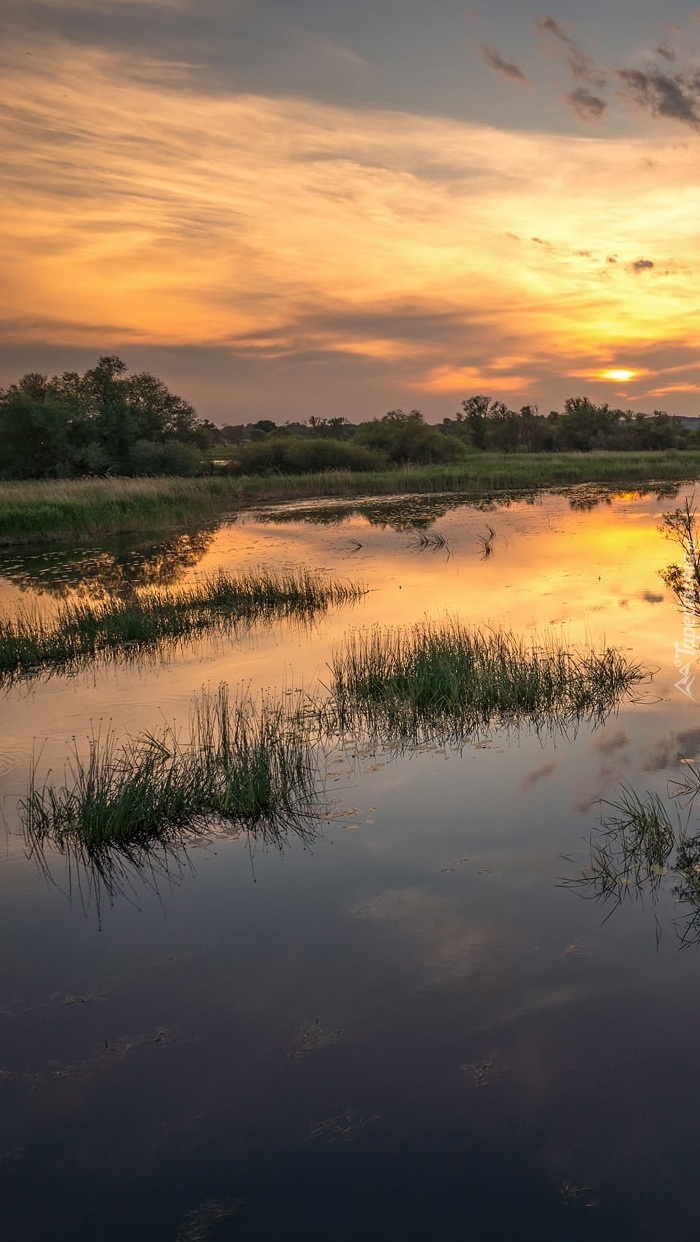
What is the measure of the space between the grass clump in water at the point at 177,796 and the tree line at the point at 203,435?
135 feet

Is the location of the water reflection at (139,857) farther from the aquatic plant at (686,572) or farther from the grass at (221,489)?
the grass at (221,489)

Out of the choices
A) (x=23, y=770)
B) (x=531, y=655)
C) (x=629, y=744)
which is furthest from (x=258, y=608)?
(x=629, y=744)

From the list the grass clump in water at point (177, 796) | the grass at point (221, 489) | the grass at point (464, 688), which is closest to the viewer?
the grass clump in water at point (177, 796)

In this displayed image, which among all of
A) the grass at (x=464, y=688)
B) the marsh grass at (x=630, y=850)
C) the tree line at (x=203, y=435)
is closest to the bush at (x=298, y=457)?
the tree line at (x=203, y=435)

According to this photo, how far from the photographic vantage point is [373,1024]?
15.7 ft

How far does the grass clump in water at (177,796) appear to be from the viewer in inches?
285

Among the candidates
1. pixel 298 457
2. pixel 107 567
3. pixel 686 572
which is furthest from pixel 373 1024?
pixel 298 457

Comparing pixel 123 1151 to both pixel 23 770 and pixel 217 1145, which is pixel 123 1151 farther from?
pixel 23 770

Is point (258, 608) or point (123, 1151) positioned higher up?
point (258, 608)

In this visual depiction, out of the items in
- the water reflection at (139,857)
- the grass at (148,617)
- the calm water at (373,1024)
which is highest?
the grass at (148,617)

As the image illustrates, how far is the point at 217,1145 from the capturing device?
13.2ft

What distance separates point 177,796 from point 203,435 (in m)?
65.0

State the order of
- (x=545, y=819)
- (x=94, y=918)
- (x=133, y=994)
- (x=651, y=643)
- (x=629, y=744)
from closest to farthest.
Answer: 1. (x=133, y=994)
2. (x=94, y=918)
3. (x=545, y=819)
4. (x=629, y=744)
5. (x=651, y=643)

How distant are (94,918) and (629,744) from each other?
5.48m
